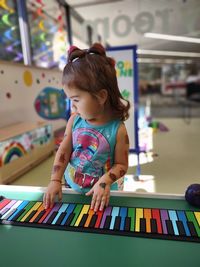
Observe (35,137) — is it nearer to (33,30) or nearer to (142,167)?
(142,167)

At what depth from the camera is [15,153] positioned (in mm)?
2377

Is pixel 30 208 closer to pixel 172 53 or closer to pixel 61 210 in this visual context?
pixel 61 210

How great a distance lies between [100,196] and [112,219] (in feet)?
0.29

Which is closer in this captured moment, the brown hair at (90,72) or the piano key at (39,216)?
the piano key at (39,216)

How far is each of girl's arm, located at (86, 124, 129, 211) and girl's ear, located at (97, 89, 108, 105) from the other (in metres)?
0.13

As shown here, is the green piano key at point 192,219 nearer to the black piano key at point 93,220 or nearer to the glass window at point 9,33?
the black piano key at point 93,220

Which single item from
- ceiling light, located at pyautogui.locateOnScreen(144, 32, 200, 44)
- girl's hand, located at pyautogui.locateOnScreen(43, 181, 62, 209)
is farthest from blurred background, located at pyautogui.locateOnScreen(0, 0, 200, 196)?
girl's hand, located at pyautogui.locateOnScreen(43, 181, 62, 209)

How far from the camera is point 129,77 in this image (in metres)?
2.16

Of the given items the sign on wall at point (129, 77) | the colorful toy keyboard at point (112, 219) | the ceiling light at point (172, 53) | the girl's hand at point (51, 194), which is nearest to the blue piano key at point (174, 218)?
the colorful toy keyboard at point (112, 219)

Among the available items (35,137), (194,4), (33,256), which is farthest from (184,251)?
(194,4)

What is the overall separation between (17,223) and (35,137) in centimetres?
223

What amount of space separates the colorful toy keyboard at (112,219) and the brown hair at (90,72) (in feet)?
1.13

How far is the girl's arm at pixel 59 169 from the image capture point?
69 centimetres

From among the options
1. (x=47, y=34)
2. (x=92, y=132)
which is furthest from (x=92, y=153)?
(x=47, y=34)
